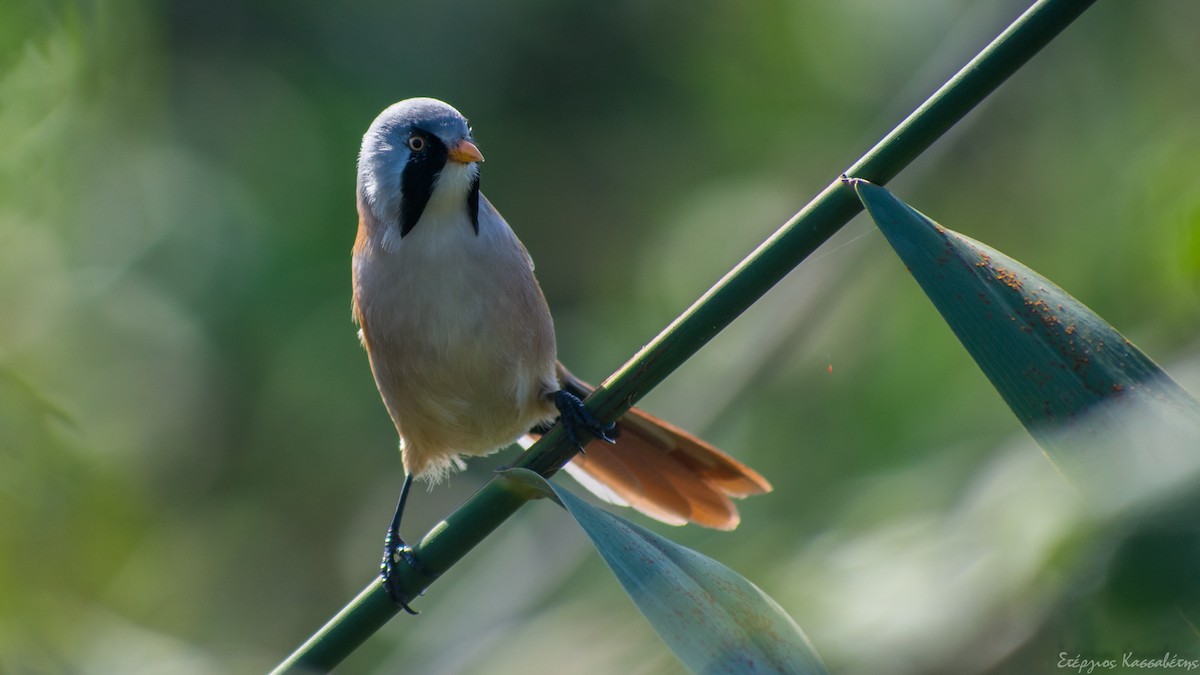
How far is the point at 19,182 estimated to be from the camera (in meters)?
2.94

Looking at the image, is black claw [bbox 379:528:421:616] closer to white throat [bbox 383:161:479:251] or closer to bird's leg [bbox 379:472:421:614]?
bird's leg [bbox 379:472:421:614]

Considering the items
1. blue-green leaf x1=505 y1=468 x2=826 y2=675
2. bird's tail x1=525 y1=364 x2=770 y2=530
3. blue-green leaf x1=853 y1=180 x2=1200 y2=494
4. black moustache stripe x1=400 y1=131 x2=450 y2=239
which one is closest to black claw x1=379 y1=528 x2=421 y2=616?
blue-green leaf x1=505 y1=468 x2=826 y2=675

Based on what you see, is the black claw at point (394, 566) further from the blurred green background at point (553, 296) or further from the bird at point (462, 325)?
the blurred green background at point (553, 296)

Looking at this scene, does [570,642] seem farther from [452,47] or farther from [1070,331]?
[452,47]

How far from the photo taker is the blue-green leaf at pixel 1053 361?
4.06 feet

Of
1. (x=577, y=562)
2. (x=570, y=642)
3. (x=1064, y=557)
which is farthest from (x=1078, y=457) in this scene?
(x=577, y=562)

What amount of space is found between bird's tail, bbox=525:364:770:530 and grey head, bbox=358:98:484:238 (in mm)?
666

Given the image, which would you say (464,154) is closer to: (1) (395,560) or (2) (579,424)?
(2) (579,424)

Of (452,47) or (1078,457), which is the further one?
(452,47)

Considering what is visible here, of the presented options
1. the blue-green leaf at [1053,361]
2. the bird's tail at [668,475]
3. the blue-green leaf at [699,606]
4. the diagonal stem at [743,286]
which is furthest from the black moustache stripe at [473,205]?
the blue-green leaf at [1053,361]

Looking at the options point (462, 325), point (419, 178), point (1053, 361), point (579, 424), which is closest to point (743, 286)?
point (1053, 361)

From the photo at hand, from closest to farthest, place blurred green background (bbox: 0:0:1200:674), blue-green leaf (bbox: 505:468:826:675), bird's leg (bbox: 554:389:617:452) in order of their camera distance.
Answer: blue-green leaf (bbox: 505:468:826:675) < bird's leg (bbox: 554:389:617:452) < blurred green background (bbox: 0:0:1200:674)

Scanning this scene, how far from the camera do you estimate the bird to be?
2.79 metres

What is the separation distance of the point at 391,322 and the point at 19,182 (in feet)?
3.41
